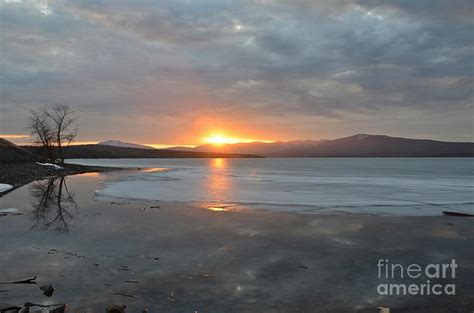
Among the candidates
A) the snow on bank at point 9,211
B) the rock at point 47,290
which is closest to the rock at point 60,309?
the rock at point 47,290

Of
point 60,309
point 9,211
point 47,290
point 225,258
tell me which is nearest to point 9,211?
point 9,211

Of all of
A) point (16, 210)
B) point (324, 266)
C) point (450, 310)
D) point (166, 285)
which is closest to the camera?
point (450, 310)

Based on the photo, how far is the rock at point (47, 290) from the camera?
6.70 meters

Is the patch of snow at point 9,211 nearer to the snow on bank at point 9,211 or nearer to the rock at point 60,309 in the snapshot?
the snow on bank at point 9,211

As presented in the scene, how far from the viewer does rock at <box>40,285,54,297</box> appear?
6698 millimetres

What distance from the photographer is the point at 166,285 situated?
7.31 meters

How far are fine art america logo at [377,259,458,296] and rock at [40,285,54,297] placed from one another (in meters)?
6.62

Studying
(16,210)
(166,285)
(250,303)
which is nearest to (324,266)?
(250,303)

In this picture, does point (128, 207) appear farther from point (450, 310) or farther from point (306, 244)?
point (450, 310)

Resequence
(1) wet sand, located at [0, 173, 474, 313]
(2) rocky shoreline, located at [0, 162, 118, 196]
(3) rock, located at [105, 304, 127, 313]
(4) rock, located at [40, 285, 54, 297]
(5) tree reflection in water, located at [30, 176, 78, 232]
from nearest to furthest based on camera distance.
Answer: (3) rock, located at [105, 304, 127, 313]
(1) wet sand, located at [0, 173, 474, 313]
(4) rock, located at [40, 285, 54, 297]
(5) tree reflection in water, located at [30, 176, 78, 232]
(2) rocky shoreline, located at [0, 162, 118, 196]

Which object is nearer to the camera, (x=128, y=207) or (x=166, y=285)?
(x=166, y=285)

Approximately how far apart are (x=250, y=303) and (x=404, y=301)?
3.03 metres

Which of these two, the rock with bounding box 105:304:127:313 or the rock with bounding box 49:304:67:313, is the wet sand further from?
the rock with bounding box 49:304:67:313

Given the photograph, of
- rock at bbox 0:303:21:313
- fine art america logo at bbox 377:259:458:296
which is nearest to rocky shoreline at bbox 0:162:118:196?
rock at bbox 0:303:21:313
